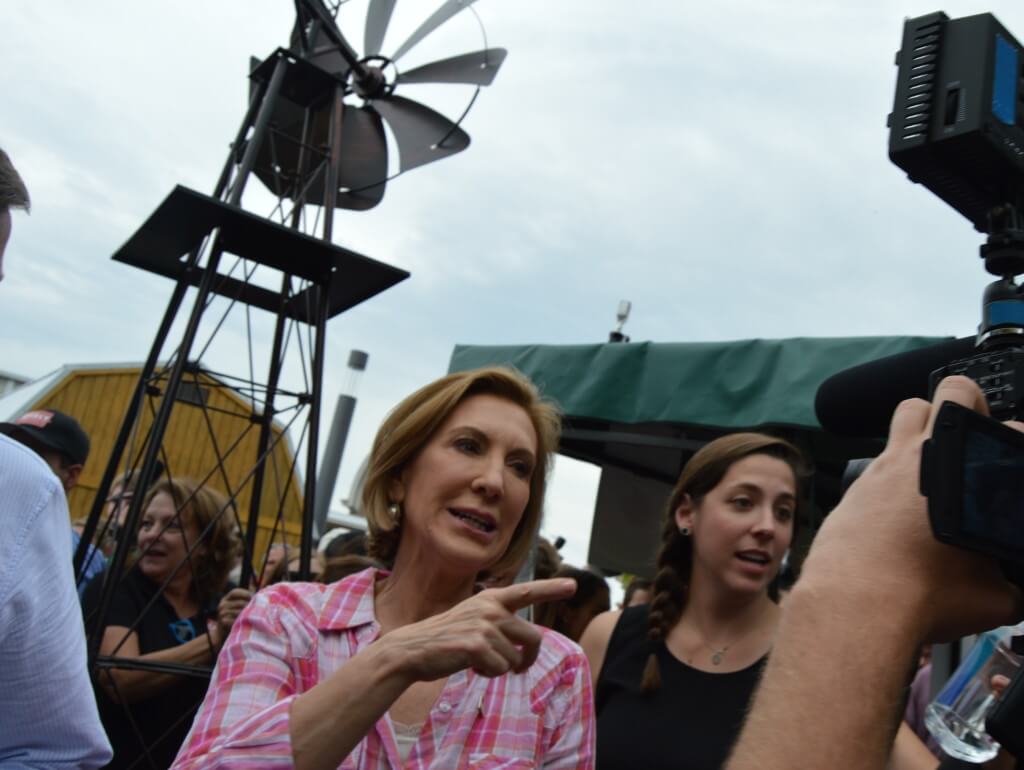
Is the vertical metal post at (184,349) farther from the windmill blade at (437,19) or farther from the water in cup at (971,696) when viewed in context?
the water in cup at (971,696)

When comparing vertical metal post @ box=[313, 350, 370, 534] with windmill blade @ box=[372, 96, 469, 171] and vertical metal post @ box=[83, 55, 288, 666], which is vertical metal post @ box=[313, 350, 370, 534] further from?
vertical metal post @ box=[83, 55, 288, 666]

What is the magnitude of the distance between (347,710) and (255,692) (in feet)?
0.86

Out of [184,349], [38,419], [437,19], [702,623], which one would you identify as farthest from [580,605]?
[437,19]

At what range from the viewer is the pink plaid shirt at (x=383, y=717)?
146 cm

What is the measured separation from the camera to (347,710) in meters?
1.30

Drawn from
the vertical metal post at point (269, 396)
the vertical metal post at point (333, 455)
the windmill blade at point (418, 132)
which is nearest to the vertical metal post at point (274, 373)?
the vertical metal post at point (269, 396)

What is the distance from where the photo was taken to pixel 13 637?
4.21 feet

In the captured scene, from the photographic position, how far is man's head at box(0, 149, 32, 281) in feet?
4.59

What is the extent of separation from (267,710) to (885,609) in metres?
0.97

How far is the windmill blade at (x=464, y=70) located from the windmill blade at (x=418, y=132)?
168mm

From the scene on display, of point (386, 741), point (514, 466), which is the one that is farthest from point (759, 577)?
point (386, 741)

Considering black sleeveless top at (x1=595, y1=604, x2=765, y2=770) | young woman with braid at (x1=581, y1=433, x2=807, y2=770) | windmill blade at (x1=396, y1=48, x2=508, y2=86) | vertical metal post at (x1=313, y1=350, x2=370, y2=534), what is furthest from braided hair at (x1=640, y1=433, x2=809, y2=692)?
vertical metal post at (x1=313, y1=350, x2=370, y2=534)

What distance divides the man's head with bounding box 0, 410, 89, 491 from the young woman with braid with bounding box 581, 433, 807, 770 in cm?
232

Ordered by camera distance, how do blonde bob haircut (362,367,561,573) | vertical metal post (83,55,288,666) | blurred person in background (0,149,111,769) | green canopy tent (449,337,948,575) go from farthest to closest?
green canopy tent (449,337,948,575), vertical metal post (83,55,288,666), blonde bob haircut (362,367,561,573), blurred person in background (0,149,111,769)
